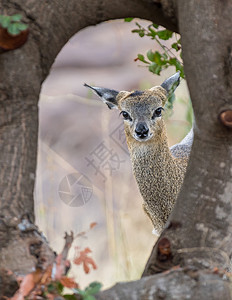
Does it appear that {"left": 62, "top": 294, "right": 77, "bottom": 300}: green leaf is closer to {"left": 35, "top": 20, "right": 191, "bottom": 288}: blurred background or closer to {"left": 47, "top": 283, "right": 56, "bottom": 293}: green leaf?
{"left": 47, "top": 283, "right": 56, "bottom": 293}: green leaf

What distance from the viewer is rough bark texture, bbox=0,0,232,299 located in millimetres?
2346

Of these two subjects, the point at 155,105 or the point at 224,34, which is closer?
the point at 224,34

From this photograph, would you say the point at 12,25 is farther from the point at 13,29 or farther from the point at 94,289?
the point at 94,289

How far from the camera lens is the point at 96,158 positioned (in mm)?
7570

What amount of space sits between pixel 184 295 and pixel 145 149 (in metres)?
2.38

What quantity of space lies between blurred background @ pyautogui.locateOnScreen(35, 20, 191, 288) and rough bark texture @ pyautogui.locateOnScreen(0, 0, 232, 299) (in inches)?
74.3

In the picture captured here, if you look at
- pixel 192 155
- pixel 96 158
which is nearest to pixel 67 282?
pixel 192 155

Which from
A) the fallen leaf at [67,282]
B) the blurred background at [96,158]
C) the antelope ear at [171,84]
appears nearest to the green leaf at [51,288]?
the fallen leaf at [67,282]

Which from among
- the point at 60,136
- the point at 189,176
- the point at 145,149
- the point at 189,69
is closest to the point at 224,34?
the point at 189,69

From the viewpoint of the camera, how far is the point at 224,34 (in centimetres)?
236

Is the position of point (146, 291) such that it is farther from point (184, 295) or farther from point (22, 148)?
point (22, 148)

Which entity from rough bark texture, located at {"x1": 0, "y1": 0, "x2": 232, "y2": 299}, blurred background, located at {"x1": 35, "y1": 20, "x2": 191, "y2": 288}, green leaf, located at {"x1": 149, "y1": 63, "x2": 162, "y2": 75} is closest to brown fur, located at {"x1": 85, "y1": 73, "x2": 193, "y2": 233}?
blurred background, located at {"x1": 35, "y1": 20, "x2": 191, "y2": 288}

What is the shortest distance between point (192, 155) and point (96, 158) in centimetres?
510

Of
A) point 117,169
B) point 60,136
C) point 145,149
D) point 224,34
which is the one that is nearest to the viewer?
point 224,34
